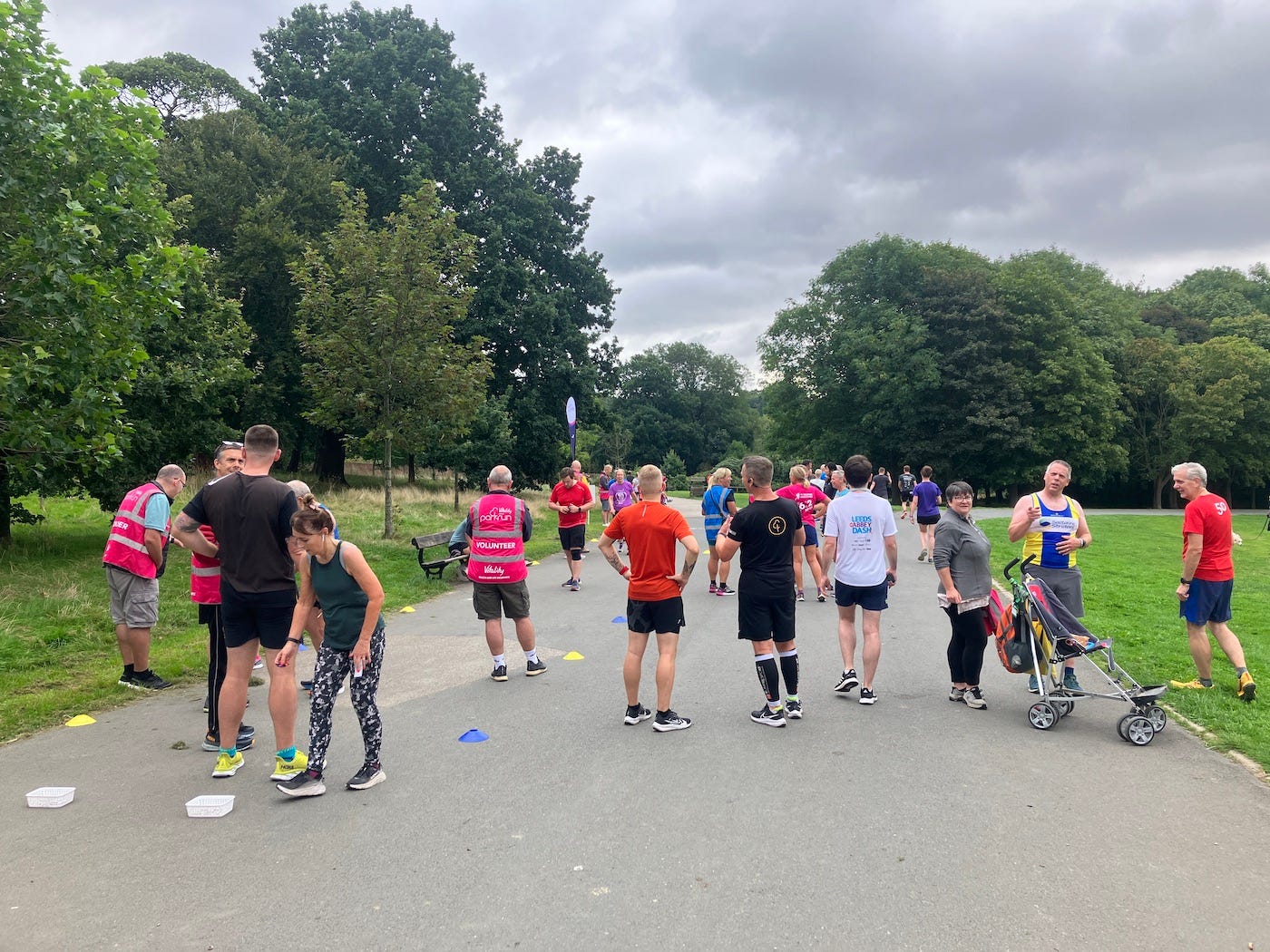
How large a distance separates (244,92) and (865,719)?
36.2 metres

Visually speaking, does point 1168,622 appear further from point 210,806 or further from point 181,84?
point 181,84

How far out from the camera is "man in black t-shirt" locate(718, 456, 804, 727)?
5.96 meters

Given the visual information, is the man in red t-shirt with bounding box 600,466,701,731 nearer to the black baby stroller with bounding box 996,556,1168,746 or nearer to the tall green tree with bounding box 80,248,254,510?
the black baby stroller with bounding box 996,556,1168,746

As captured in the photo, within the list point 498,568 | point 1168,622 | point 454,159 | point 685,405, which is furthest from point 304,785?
point 685,405

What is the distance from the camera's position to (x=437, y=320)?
16.6 metres

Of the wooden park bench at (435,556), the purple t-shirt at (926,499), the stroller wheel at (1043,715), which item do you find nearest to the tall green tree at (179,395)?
the wooden park bench at (435,556)

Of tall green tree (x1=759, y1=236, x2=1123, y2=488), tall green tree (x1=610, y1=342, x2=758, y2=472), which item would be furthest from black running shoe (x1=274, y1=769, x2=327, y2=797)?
tall green tree (x1=610, y1=342, x2=758, y2=472)

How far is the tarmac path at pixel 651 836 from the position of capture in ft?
10.8

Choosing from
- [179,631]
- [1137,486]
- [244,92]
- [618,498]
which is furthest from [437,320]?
[1137,486]

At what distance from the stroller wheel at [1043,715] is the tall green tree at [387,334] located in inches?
512

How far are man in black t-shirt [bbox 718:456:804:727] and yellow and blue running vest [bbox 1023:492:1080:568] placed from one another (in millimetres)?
2034

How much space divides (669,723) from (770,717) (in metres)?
0.77

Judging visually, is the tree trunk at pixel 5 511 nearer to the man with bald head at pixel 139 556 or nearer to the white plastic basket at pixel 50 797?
the man with bald head at pixel 139 556

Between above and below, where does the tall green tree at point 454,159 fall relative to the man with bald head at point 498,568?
above
